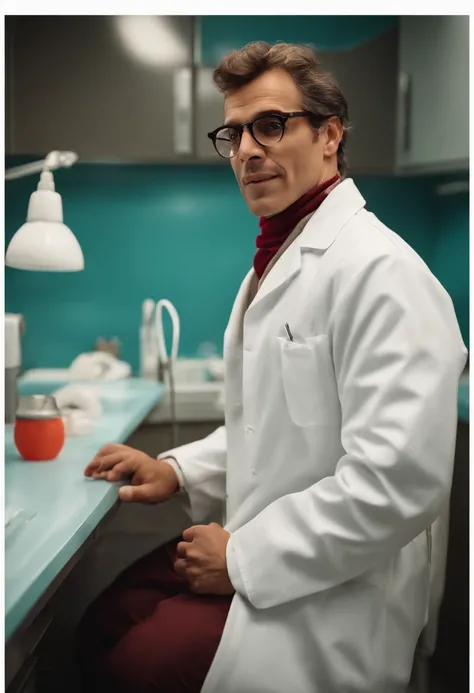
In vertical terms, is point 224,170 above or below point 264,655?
above

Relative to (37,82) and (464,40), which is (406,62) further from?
(37,82)

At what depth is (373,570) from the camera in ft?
2.71

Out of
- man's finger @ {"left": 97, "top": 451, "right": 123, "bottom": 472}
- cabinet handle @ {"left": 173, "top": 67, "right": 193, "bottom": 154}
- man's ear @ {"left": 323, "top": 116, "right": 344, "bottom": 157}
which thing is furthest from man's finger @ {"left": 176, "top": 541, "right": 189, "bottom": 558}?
cabinet handle @ {"left": 173, "top": 67, "right": 193, "bottom": 154}

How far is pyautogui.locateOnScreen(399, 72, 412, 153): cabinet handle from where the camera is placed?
149 cm

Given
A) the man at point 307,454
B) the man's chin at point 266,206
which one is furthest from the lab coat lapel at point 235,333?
the man's chin at point 266,206

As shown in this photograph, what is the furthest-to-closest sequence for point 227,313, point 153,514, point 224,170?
point 224,170, point 227,313, point 153,514

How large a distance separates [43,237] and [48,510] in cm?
50

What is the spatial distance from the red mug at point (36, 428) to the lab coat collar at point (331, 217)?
504 millimetres

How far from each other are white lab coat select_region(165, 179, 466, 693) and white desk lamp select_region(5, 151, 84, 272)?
426 mm

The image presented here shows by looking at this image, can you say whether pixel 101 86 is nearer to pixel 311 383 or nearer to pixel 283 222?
pixel 283 222

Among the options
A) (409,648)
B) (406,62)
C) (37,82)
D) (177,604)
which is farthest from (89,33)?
(409,648)

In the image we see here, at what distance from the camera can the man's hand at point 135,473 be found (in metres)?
0.99

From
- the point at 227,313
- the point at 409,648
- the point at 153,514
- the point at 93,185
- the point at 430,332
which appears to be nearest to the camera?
the point at 430,332

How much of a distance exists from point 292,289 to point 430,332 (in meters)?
0.21
